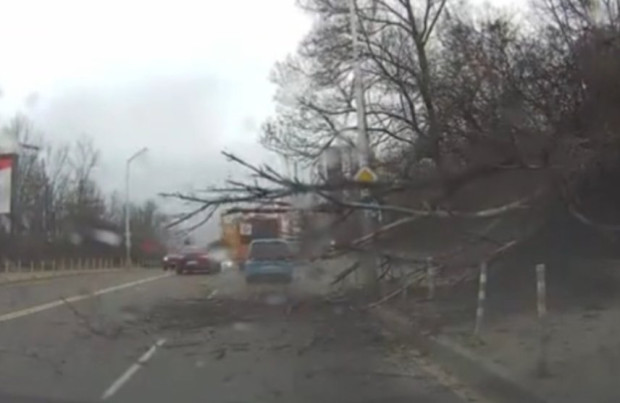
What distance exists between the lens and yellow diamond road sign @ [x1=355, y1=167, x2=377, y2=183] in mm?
14698

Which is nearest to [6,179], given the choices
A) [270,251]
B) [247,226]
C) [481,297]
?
[270,251]

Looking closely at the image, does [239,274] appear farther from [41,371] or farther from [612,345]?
[612,345]

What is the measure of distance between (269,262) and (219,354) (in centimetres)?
190

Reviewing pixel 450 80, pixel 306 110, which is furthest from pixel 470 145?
pixel 306 110

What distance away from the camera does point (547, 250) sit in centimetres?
1955

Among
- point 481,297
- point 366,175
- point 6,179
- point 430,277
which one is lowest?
point 481,297

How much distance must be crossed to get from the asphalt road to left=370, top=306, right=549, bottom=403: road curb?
427 millimetres

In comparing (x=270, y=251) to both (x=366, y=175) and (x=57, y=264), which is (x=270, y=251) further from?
(x=57, y=264)

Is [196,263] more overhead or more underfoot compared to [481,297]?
more overhead

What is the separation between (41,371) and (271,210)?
3438mm

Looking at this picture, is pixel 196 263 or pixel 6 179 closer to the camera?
pixel 196 263

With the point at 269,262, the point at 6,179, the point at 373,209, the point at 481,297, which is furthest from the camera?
the point at 6,179

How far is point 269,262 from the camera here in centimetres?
1670

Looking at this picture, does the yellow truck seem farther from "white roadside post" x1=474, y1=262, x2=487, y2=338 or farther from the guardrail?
the guardrail
